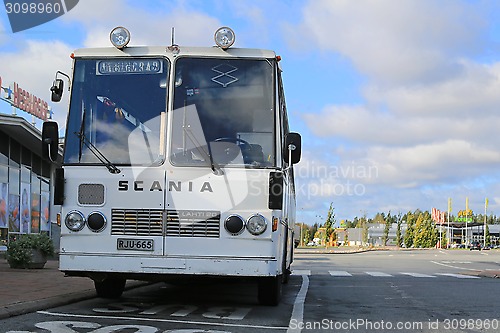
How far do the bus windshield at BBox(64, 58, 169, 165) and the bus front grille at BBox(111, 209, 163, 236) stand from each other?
2.20ft

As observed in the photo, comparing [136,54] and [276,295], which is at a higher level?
[136,54]

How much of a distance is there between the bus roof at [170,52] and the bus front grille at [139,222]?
7.27 ft

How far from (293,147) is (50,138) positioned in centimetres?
324

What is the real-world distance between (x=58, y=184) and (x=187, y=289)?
5.20m

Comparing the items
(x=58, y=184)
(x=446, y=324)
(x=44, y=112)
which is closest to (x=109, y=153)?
(x=58, y=184)

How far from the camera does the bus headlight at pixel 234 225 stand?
848 cm

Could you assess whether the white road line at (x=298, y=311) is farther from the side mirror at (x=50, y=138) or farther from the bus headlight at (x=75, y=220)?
the side mirror at (x=50, y=138)

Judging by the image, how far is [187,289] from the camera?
13.2m

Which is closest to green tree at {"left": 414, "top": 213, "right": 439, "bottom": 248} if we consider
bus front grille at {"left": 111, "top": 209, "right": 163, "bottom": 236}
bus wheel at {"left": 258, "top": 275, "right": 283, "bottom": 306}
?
bus wheel at {"left": 258, "top": 275, "right": 283, "bottom": 306}

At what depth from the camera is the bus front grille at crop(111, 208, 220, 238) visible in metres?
8.51

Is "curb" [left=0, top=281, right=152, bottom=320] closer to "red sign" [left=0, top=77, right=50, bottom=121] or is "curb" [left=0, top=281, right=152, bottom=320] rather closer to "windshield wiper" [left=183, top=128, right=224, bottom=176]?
"windshield wiper" [left=183, top=128, right=224, bottom=176]

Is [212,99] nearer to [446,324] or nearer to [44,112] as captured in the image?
[446,324]

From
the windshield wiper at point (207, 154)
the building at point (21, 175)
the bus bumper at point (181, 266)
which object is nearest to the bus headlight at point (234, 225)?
the bus bumper at point (181, 266)

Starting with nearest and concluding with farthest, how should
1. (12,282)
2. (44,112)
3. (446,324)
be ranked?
(446,324) → (12,282) → (44,112)
